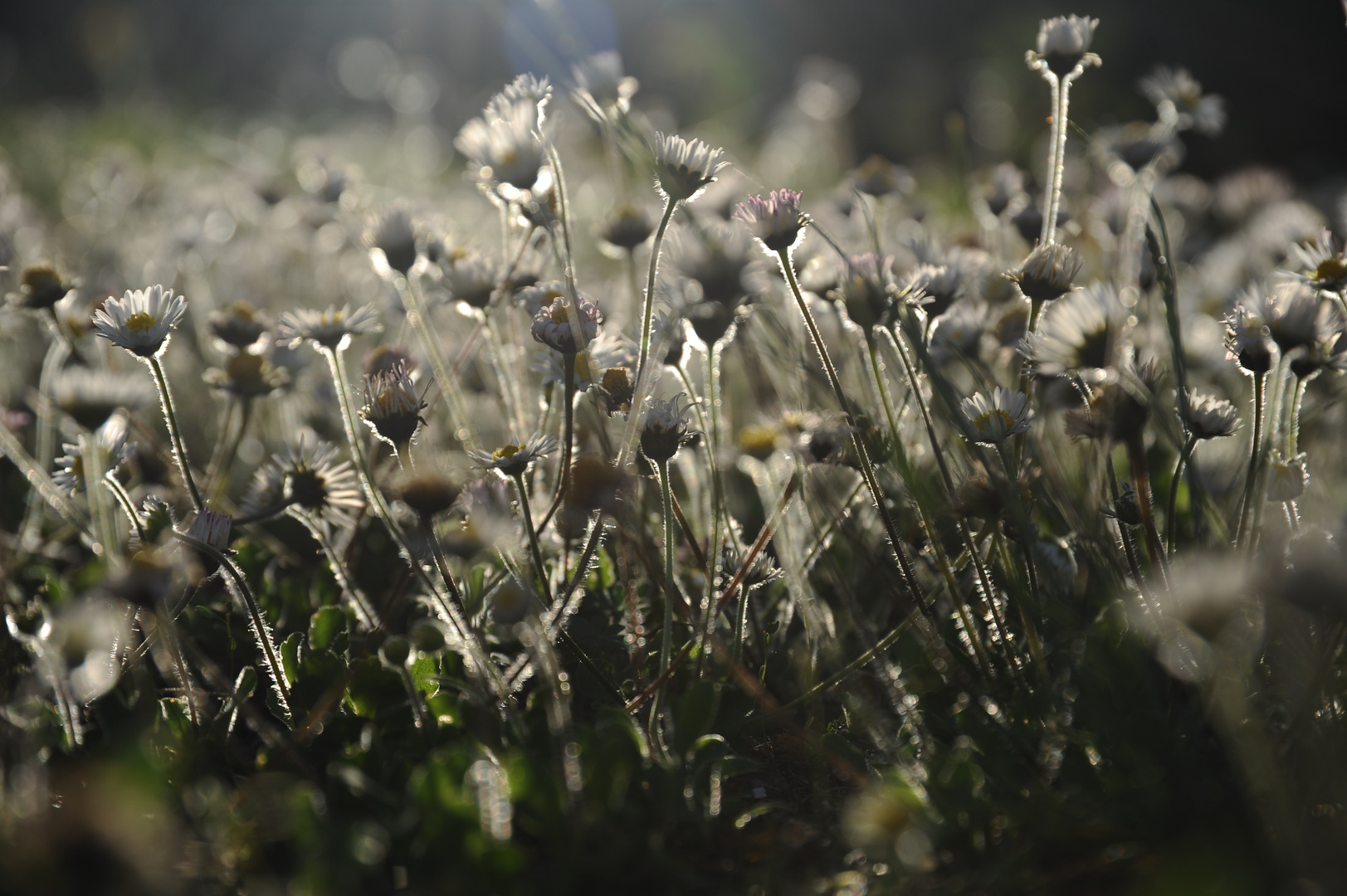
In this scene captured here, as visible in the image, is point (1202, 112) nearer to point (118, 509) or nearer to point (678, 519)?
point (678, 519)

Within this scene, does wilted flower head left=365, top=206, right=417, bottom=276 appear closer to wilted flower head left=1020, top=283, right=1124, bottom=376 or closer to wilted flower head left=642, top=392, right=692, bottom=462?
wilted flower head left=642, top=392, right=692, bottom=462

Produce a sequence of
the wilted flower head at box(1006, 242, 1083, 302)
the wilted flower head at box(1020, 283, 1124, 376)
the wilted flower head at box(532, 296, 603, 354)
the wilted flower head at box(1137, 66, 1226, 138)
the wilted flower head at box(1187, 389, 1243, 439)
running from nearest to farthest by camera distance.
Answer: the wilted flower head at box(1020, 283, 1124, 376) → the wilted flower head at box(1187, 389, 1243, 439) → the wilted flower head at box(532, 296, 603, 354) → the wilted flower head at box(1006, 242, 1083, 302) → the wilted flower head at box(1137, 66, 1226, 138)

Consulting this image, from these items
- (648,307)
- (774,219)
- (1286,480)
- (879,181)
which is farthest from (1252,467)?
(879,181)

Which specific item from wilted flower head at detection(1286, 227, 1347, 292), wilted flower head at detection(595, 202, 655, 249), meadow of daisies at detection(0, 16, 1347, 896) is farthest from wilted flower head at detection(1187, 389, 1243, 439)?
wilted flower head at detection(595, 202, 655, 249)

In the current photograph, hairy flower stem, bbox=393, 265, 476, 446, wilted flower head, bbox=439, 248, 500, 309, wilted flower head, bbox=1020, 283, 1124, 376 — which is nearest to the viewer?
wilted flower head, bbox=1020, 283, 1124, 376

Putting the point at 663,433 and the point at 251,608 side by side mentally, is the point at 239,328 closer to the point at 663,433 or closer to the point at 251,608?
the point at 251,608

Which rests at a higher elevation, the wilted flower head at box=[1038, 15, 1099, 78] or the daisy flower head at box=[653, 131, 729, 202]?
the wilted flower head at box=[1038, 15, 1099, 78]

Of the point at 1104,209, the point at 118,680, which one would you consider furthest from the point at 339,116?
the point at 118,680

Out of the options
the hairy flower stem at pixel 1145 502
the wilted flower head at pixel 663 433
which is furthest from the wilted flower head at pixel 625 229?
the hairy flower stem at pixel 1145 502
